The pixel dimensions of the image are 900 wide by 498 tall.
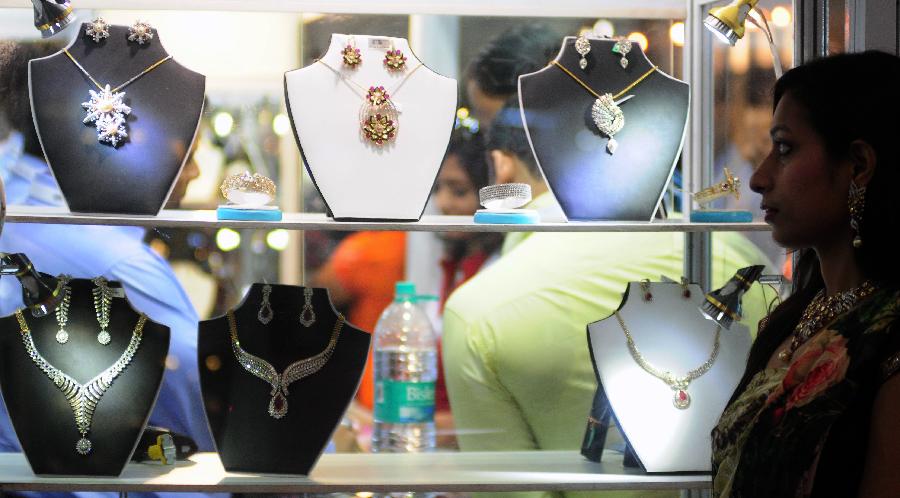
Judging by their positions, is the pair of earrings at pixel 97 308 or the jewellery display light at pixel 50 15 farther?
the pair of earrings at pixel 97 308

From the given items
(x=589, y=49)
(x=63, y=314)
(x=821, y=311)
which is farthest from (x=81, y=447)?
(x=821, y=311)

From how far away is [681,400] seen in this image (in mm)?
2182

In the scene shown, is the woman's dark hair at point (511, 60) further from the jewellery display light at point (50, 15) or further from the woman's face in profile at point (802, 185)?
the woman's face in profile at point (802, 185)

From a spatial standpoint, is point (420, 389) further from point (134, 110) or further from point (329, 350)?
point (134, 110)

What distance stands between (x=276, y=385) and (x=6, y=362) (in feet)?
1.70

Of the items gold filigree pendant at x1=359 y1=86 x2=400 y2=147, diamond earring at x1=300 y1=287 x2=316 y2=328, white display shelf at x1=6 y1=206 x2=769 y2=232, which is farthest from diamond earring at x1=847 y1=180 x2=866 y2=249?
diamond earring at x1=300 y1=287 x2=316 y2=328

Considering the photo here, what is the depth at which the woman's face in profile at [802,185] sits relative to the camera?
1394mm

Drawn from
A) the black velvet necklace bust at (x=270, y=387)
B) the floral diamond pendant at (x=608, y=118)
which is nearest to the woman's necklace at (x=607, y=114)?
the floral diamond pendant at (x=608, y=118)

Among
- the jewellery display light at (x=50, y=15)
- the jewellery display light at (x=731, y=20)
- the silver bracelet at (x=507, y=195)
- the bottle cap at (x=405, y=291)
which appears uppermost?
the jewellery display light at (x=50, y=15)

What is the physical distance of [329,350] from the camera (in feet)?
6.91

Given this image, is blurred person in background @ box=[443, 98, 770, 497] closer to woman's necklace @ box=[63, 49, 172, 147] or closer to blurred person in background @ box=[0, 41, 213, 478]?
blurred person in background @ box=[0, 41, 213, 478]

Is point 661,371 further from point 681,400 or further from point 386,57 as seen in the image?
point 386,57

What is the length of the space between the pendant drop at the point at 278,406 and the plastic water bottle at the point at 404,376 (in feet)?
1.13

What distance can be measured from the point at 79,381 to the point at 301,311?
0.45m
